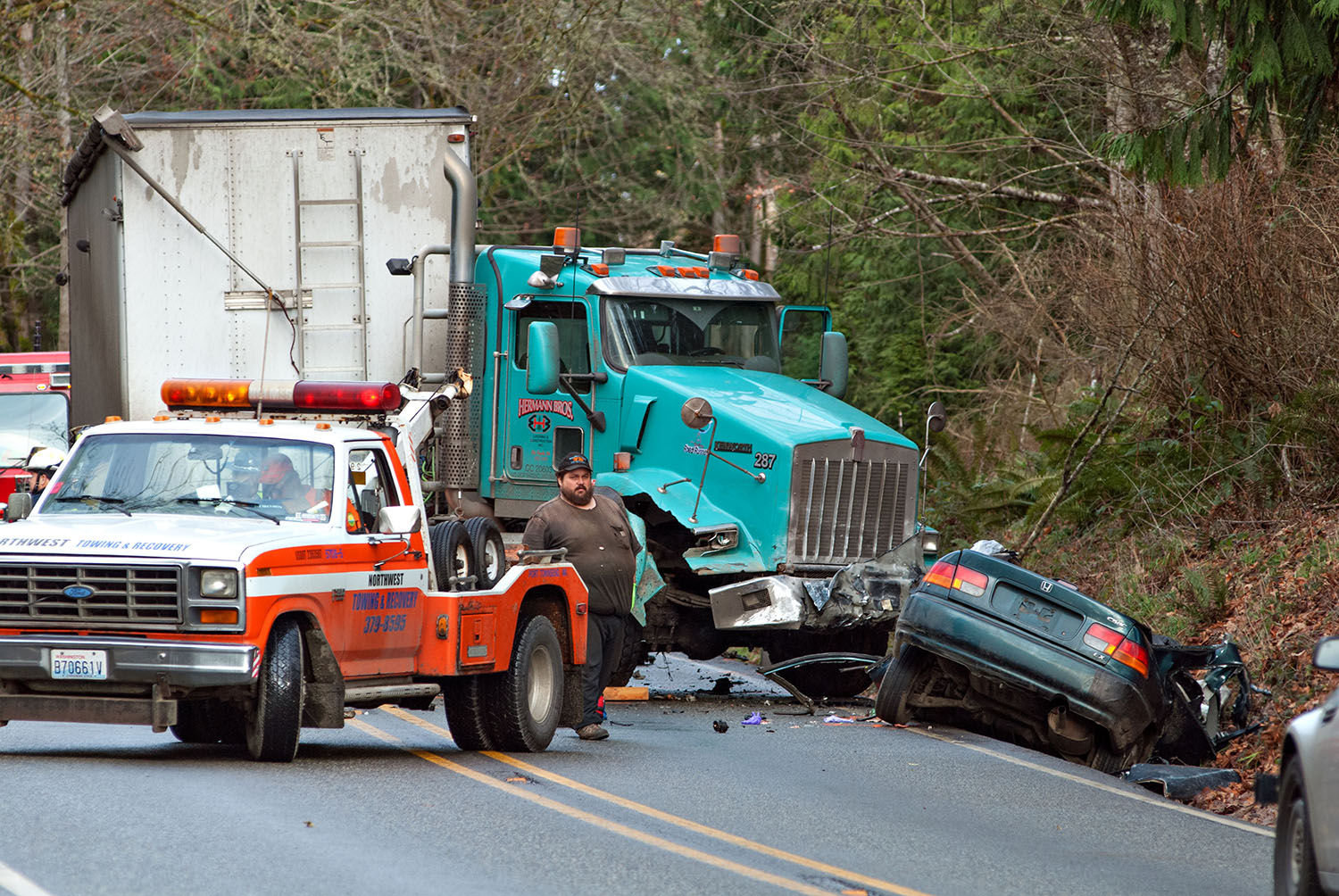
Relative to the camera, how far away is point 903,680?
42.3 feet

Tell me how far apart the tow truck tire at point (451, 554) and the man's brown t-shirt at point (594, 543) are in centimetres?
58

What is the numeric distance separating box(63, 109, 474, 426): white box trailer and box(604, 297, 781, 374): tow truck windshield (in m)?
1.69

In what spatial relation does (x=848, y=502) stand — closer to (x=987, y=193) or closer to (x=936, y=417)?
(x=936, y=417)

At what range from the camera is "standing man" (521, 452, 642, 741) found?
12648mm

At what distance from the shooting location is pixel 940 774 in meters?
11.3

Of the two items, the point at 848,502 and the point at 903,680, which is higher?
the point at 848,502

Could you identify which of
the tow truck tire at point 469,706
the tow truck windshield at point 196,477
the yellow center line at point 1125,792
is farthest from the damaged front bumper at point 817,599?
the tow truck windshield at point 196,477

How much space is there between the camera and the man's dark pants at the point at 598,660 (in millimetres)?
12594

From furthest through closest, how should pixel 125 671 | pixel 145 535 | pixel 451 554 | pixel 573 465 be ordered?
pixel 573 465, pixel 451 554, pixel 145 535, pixel 125 671

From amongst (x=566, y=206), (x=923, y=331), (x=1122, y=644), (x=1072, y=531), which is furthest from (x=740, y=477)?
(x=566, y=206)

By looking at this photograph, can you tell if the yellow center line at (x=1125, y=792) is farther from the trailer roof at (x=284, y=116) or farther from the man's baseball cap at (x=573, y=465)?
the trailer roof at (x=284, y=116)

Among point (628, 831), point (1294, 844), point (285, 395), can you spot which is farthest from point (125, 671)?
point (1294, 844)

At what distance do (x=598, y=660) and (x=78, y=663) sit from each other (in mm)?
3885

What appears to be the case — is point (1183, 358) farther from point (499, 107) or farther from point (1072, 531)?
point (499, 107)
